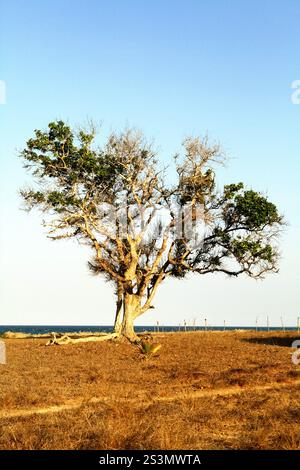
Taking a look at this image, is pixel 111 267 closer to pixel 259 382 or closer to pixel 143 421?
pixel 259 382

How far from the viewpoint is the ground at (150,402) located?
29.0ft

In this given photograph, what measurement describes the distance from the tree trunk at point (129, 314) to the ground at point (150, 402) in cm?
1060

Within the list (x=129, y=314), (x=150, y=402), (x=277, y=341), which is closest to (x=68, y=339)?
(x=129, y=314)

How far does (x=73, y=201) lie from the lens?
106ft

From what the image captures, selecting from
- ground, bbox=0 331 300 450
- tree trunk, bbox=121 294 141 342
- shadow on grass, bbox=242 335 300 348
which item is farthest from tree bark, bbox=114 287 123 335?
ground, bbox=0 331 300 450

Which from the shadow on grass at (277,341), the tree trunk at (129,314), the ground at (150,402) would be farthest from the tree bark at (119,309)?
the ground at (150,402)

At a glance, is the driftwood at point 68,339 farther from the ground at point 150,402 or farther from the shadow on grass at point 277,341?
the shadow on grass at point 277,341

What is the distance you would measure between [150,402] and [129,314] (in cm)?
2155

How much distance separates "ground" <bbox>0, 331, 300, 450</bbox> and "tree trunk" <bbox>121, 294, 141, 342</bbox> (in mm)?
10600

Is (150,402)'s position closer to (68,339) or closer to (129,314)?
(68,339)

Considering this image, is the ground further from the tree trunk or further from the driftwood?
the tree trunk

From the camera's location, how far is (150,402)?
12.9 m

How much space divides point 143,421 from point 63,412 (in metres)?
2.28
